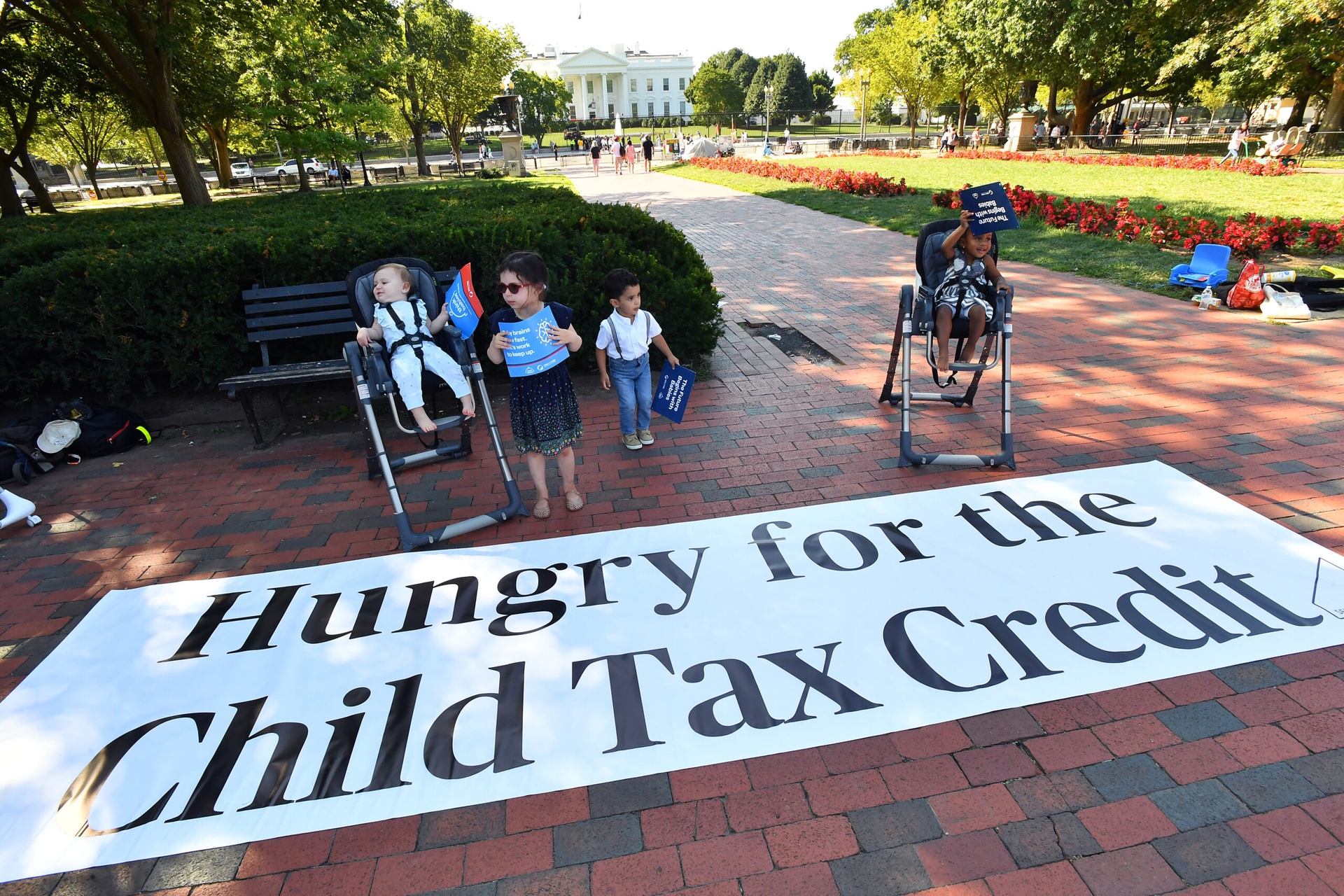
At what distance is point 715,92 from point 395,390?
87385mm

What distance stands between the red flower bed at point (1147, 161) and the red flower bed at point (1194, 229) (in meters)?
10.0

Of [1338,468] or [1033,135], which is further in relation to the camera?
[1033,135]

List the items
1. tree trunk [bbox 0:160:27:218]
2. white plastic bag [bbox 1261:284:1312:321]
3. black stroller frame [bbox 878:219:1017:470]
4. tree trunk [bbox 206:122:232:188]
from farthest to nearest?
tree trunk [bbox 206:122:232:188]
tree trunk [bbox 0:160:27:218]
white plastic bag [bbox 1261:284:1312:321]
black stroller frame [bbox 878:219:1017:470]

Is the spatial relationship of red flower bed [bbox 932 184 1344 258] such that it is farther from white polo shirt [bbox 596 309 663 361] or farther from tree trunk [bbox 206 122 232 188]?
tree trunk [bbox 206 122 232 188]

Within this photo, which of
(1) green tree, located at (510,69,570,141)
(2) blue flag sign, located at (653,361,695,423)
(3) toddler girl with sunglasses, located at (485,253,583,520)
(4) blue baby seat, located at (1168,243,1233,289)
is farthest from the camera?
(1) green tree, located at (510,69,570,141)

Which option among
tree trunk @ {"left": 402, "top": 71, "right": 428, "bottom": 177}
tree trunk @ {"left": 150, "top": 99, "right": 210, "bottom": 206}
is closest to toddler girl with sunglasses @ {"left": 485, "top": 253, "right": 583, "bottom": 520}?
tree trunk @ {"left": 150, "top": 99, "right": 210, "bottom": 206}

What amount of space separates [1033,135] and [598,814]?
41.6m

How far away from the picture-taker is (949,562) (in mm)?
3486

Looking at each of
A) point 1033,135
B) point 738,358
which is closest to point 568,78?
point 1033,135

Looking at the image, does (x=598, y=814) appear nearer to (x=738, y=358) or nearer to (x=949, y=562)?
(x=949, y=562)

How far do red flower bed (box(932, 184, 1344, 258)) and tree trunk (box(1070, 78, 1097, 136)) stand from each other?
31.5 meters

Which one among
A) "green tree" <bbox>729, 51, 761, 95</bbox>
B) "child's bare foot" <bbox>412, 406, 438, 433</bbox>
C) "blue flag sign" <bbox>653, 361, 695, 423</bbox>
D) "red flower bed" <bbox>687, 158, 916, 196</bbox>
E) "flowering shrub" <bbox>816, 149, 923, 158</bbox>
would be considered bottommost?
"blue flag sign" <bbox>653, 361, 695, 423</bbox>

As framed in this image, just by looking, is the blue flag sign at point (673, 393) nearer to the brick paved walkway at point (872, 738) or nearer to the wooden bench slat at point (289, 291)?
the brick paved walkway at point (872, 738)

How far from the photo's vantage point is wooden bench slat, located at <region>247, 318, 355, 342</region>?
17.3ft
